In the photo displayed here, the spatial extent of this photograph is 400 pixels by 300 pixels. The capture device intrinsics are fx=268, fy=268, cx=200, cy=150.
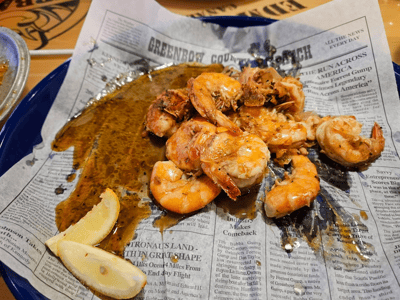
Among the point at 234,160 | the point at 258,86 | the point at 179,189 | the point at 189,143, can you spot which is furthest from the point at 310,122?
the point at 179,189

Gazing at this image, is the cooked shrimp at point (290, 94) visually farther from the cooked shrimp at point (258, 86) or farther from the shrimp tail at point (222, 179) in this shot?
the shrimp tail at point (222, 179)

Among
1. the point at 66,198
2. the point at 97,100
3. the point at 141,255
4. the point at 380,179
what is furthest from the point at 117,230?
the point at 380,179

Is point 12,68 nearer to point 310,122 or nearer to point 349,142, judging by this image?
point 310,122

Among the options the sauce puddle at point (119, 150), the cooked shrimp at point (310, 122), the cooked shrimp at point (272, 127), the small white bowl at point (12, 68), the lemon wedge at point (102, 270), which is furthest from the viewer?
the small white bowl at point (12, 68)

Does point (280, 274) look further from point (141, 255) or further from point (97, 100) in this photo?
point (97, 100)

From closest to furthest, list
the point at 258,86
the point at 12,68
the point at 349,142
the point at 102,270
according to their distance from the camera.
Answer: the point at 102,270 < the point at 349,142 < the point at 258,86 < the point at 12,68

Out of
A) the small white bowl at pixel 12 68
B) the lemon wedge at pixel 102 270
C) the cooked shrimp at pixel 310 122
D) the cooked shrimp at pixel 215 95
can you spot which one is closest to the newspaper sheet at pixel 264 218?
the lemon wedge at pixel 102 270

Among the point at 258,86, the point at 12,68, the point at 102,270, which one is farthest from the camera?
the point at 12,68
